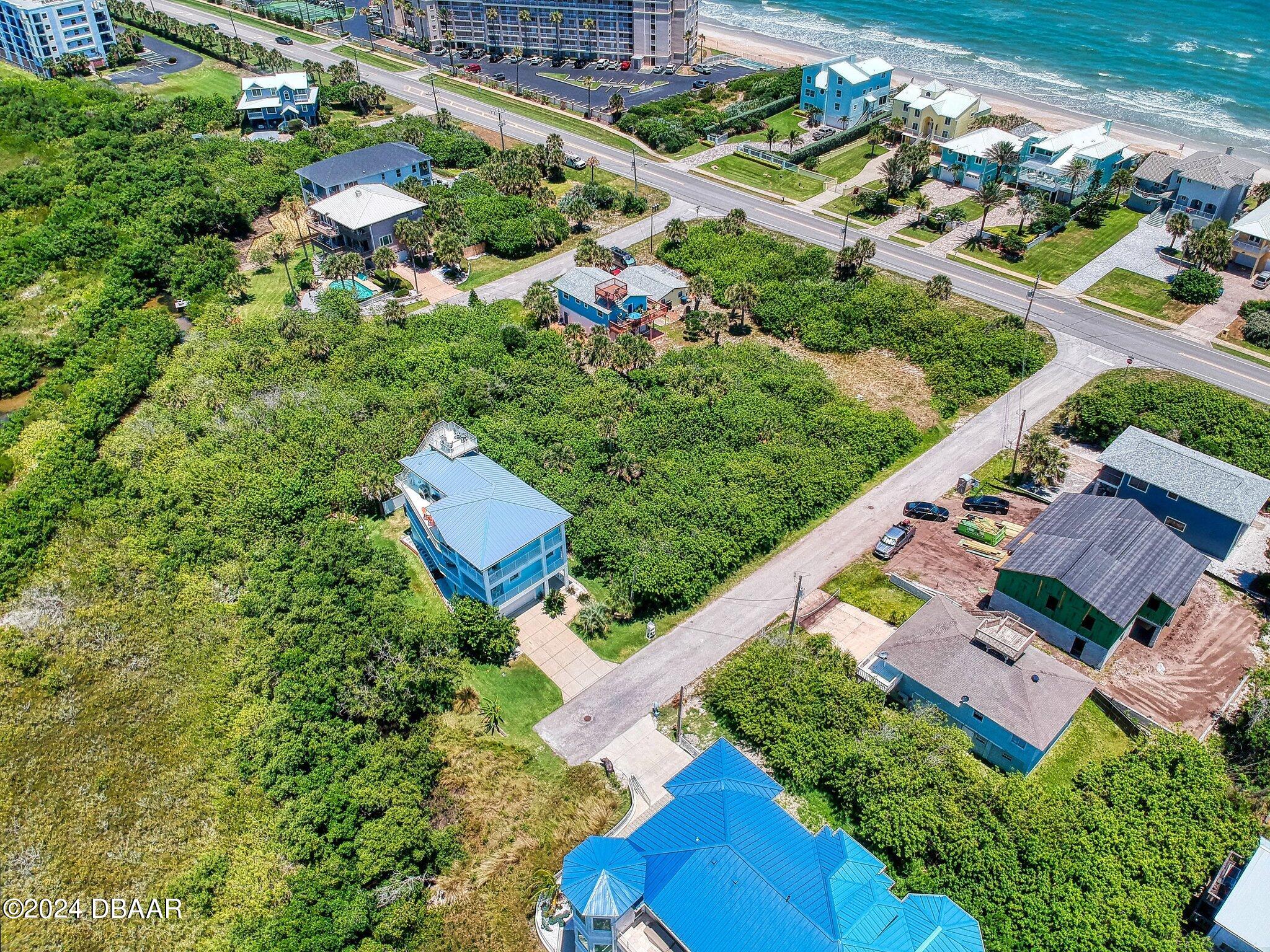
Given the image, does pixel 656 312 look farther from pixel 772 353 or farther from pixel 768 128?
pixel 768 128

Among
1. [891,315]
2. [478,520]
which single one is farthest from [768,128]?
[478,520]

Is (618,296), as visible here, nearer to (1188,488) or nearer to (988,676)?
(1188,488)

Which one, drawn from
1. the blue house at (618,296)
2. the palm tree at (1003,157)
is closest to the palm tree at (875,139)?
the palm tree at (1003,157)

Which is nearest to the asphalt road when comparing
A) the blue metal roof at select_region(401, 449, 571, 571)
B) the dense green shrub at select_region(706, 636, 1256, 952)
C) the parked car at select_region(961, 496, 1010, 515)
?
the parked car at select_region(961, 496, 1010, 515)

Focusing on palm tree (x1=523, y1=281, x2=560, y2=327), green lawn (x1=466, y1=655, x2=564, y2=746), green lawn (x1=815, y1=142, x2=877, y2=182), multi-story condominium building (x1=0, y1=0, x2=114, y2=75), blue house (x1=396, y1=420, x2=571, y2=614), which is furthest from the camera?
multi-story condominium building (x1=0, y1=0, x2=114, y2=75)

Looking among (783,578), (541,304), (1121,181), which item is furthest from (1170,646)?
(1121,181)

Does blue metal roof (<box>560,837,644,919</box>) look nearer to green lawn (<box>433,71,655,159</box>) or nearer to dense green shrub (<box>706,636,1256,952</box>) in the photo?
dense green shrub (<box>706,636,1256,952</box>)

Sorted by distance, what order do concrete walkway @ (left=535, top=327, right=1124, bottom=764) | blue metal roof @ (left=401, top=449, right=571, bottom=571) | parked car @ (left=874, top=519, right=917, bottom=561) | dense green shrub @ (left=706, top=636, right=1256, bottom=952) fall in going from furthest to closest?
1. parked car @ (left=874, top=519, right=917, bottom=561)
2. blue metal roof @ (left=401, top=449, right=571, bottom=571)
3. concrete walkway @ (left=535, top=327, right=1124, bottom=764)
4. dense green shrub @ (left=706, top=636, right=1256, bottom=952)
